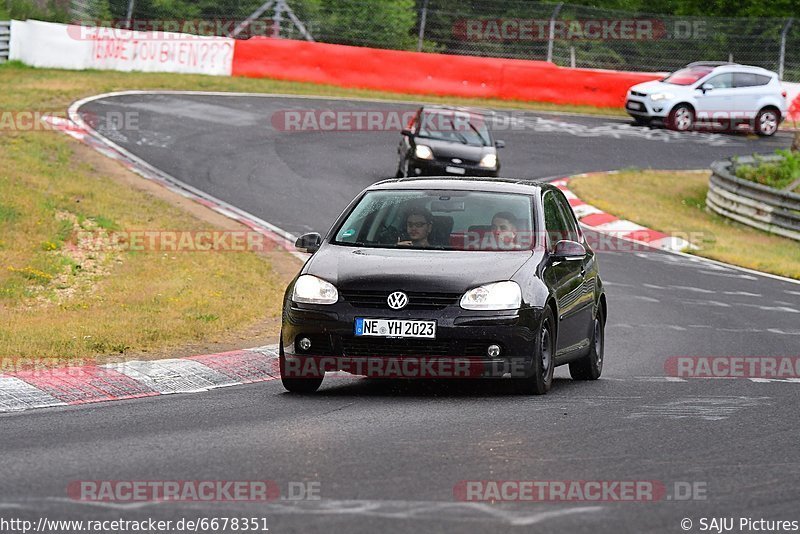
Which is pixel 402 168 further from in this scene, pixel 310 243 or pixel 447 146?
pixel 310 243

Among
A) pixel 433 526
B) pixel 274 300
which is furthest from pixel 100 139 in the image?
pixel 433 526

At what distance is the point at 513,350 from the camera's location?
9.08 m

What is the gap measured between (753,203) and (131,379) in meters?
17.1

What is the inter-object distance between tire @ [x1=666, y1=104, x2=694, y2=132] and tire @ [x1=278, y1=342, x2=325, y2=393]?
27395 millimetres

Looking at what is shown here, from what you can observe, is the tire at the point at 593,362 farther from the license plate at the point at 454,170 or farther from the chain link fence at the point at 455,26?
the chain link fence at the point at 455,26

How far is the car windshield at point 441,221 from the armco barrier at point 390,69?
25804 mm

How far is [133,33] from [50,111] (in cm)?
828

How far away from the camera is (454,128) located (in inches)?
978

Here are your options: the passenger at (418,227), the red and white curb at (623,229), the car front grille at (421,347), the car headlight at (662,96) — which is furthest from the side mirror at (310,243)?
the car headlight at (662,96)

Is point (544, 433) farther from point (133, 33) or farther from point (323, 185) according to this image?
point (133, 33)

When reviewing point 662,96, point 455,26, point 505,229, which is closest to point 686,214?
point 662,96

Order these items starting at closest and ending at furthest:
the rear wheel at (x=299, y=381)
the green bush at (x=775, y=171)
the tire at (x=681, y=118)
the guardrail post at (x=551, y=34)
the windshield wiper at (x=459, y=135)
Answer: the rear wheel at (x=299, y=381) → the windshield wiper at (x=459, y=135) → the green bush at (x=775, y=171) → the tire at (x=681, y=118) → the guardrail post at (x=551, y=34)

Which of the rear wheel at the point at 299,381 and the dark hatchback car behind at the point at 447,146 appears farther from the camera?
the dark hatchback car behind at the point at 447,146

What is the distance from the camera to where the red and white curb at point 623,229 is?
21.8 metres
